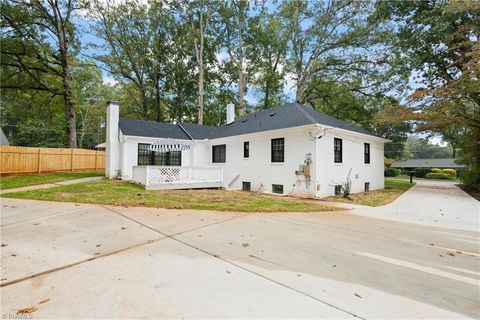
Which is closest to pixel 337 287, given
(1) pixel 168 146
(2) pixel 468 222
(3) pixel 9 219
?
(2) pixel 468 222

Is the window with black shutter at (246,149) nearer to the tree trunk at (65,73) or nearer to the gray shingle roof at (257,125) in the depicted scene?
the gray shingle roof at (257,125)

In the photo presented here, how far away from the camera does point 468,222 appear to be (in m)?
6.77

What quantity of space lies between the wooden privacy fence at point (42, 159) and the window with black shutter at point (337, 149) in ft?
61.8

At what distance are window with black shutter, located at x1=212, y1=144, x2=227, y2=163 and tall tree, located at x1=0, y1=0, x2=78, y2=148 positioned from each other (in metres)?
12.6

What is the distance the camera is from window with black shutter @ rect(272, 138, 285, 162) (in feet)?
41.6

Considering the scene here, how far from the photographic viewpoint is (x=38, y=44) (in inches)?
745

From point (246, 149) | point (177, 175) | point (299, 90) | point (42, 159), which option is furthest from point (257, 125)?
point (42, 159)

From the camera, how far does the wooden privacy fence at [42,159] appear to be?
48.2ft

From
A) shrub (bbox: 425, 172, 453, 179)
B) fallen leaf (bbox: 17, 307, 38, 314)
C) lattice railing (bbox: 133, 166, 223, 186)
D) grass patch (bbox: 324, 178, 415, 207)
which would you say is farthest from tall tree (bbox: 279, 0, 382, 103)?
fallen leaf (bbox: 17, 307, 38, 314)

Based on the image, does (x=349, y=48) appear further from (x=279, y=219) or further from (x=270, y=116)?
(x=279, y=219)

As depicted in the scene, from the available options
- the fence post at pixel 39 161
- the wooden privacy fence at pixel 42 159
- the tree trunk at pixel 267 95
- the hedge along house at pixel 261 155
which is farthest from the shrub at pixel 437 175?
the fence post at pixel 39 161

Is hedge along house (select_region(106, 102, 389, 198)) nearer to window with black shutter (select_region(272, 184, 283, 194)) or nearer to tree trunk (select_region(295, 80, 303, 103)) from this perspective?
window with black shutter (select_region(272, 184, 283, 194))

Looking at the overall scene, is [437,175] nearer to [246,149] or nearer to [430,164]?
[430,164]

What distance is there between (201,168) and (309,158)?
648cm
